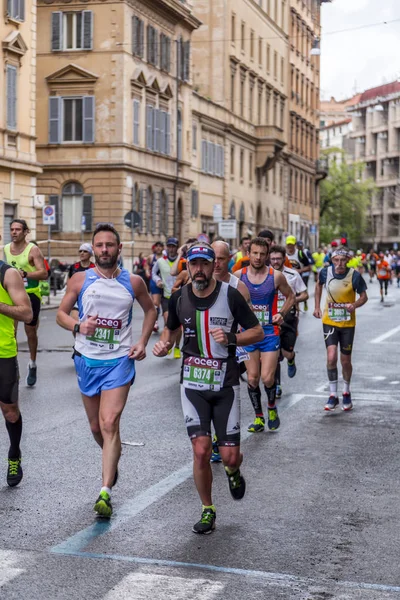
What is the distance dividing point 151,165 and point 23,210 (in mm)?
13801

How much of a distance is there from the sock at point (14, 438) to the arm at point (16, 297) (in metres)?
0.75

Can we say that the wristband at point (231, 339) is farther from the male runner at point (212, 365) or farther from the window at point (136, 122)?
the window at point (136, 122)

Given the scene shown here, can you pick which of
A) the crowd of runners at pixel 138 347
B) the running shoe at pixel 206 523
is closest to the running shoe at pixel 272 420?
the crowd of runners at pixel 138 347

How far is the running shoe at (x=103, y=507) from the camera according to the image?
23.2 ft

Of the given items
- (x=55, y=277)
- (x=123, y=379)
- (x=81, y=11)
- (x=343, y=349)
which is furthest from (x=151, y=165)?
(x=123, y=379)

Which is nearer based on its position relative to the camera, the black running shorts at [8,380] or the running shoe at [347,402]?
the black running shorts at [8,380]

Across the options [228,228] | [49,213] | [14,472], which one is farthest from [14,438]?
[228,228]

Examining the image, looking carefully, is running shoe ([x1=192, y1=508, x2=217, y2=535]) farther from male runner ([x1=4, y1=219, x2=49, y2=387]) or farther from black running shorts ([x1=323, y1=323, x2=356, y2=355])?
male runner ([x1=4, y1=219, x2=49, y2=387])

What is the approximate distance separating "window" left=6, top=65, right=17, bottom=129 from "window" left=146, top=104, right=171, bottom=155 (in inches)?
536

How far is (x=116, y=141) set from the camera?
47719mm

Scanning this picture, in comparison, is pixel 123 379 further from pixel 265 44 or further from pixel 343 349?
pixel 265 44

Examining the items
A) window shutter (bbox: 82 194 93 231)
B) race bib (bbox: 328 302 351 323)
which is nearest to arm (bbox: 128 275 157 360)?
race bib (bbox: 328 302 351 323)

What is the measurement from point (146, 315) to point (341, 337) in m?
4.99

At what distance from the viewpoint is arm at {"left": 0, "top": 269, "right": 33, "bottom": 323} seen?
797 cm
